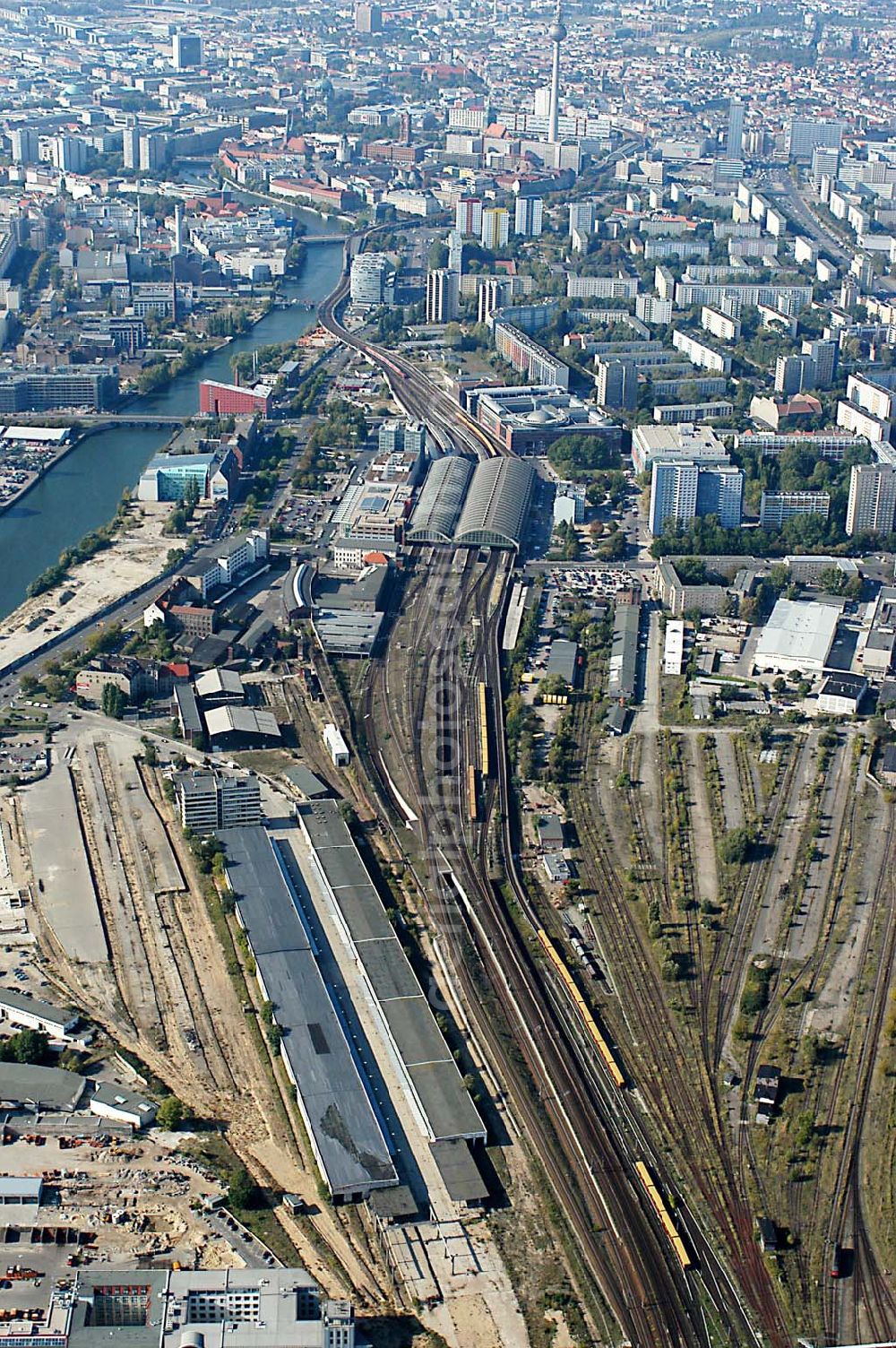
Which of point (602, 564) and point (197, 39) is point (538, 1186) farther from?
point (197, 39)

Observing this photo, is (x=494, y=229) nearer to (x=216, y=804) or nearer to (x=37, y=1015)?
(x=216, y=804)

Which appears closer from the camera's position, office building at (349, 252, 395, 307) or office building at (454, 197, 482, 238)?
office building at (349, 252, 395, 307)

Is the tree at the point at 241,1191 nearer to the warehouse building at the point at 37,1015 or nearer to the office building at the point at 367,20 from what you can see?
the warehouse building at the point at 37,1015

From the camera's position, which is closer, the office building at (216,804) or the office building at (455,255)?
the office building at (216,804)

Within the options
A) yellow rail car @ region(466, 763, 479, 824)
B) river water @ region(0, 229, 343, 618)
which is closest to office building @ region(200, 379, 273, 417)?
river water @ region(0, 229, 343, 618)

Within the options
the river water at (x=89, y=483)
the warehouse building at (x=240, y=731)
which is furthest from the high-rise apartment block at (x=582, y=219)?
the warehouse building at (x=240, y=731)

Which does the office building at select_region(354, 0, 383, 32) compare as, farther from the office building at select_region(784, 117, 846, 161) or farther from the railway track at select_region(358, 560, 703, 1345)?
the railway track at select_region(358, 560, 703, 1345)
